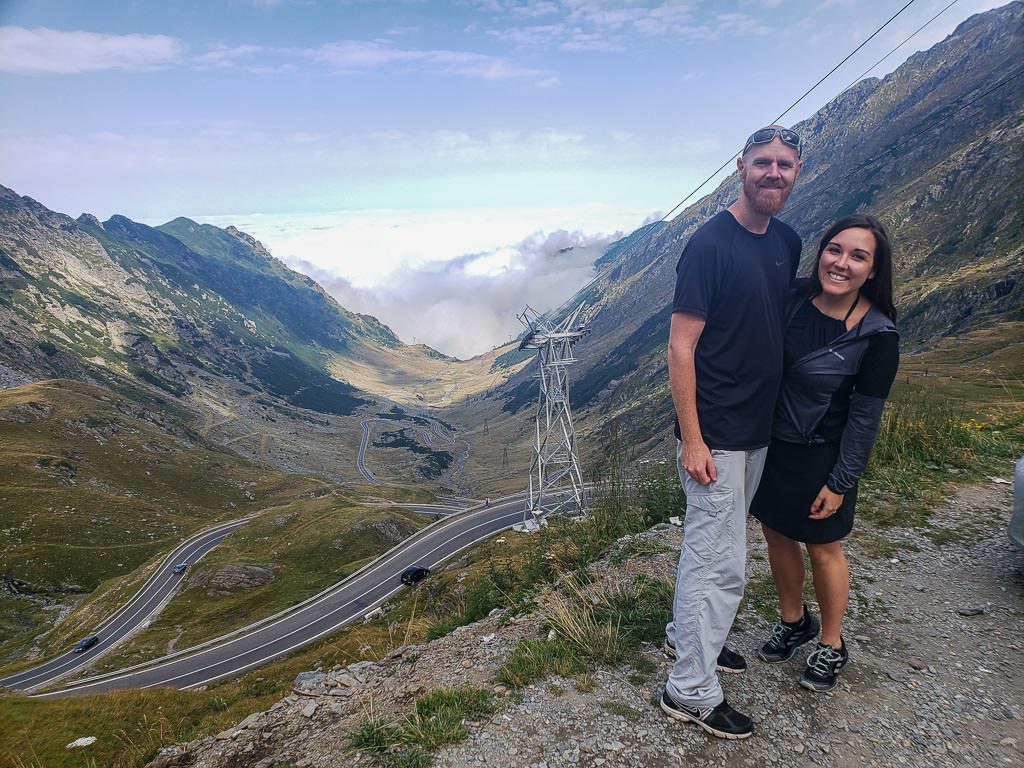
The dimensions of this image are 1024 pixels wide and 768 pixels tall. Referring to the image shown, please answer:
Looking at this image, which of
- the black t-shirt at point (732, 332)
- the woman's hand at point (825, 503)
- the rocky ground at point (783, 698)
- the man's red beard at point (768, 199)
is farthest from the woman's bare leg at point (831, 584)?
the man's red beard at point (768, 199)

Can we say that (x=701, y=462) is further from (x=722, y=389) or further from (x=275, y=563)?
(x=275, y=563)

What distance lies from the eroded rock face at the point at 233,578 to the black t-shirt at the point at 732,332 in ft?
228

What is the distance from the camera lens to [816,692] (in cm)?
476

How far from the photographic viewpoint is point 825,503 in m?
4.50

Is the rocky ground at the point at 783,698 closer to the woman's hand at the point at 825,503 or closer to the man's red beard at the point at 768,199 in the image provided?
the woman's hand at the point at 825,503

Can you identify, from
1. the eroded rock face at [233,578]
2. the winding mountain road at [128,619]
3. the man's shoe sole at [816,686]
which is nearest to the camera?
the man's shoe sole at [816,686]

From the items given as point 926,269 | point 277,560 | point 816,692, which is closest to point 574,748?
point 816,692

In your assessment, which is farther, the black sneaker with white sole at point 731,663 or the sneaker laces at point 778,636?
the sneaker laces at point 778,636

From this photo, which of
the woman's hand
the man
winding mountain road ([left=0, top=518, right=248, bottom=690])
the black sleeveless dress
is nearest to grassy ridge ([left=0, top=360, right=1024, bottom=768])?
the man

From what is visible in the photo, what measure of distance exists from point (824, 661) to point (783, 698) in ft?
1.69

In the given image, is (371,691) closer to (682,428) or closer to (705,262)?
(682,428)

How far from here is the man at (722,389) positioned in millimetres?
4188

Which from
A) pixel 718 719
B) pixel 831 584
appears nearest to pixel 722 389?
pixel 831 584

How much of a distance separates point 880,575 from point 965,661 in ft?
6.33
